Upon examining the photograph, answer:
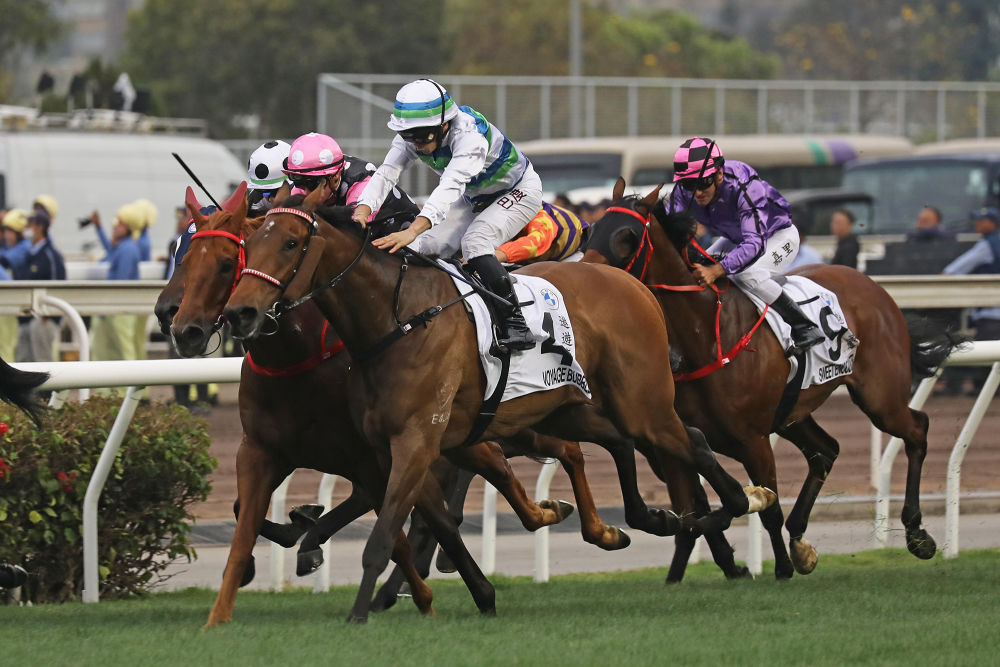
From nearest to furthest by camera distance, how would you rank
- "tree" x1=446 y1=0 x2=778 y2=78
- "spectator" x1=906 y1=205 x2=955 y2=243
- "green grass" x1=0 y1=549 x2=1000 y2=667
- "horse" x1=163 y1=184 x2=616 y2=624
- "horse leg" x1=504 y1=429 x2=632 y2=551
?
"green grass" x1=0 y1=549 x2=1000 y2=667, "horse" x1=163 y1=184 x2=616 y2=624, "horse leg" x1=504 y1=429 x2=632 y2=551, "spectator" x1=906 y1=205 x2=955 y2=243, "tree" x1=446 y1=0 x2=778 y2=78

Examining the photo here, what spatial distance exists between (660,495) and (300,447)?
12.6 feet

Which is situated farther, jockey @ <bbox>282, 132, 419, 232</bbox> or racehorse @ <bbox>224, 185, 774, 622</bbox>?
jockey @ <bbox>282, 132, 419, 232</bbox>

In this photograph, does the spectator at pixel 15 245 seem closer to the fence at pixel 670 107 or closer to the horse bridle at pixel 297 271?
the horse bridle at pixel 297 271

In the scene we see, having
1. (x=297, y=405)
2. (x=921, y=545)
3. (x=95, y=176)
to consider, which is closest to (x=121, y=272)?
(x=95, y=176)

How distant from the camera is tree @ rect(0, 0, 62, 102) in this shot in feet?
128

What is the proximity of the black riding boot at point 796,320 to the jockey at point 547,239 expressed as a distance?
0.96 meters

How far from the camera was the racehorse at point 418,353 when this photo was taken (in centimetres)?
558

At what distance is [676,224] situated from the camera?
7.42m

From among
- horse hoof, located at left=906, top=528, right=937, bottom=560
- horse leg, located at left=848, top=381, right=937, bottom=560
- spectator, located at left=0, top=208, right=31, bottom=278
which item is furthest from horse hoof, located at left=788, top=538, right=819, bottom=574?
spectator, located at left=0, top=208, right=31, bottom=278

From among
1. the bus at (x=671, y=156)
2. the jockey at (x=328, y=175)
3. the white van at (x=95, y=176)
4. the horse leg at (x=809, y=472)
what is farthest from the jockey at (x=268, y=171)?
the bus at (x=671, y=156)

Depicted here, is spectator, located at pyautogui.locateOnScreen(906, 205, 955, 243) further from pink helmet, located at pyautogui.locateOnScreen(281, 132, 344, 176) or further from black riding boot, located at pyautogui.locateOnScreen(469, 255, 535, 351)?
pink helmet, located at pyautogui.locateOnScreen(281, 132, 344, 176)

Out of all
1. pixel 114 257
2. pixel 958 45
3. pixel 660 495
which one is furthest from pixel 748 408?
pixel 958 45

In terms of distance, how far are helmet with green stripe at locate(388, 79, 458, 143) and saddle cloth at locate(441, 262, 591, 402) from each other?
0.52 metres

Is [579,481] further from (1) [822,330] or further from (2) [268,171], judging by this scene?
(2) [268,171]
